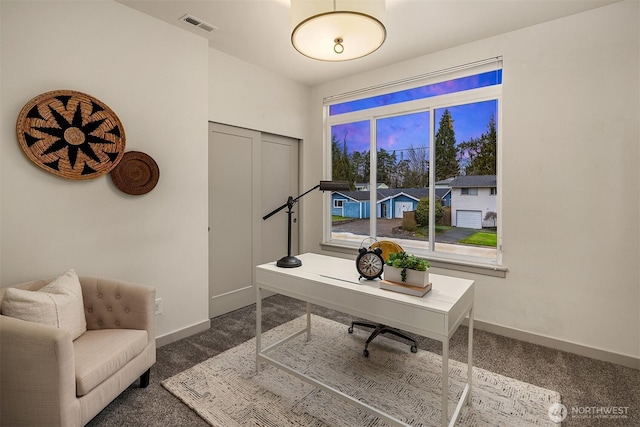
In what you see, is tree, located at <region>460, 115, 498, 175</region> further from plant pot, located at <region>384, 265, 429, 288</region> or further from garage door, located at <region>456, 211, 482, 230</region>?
plant pot, located at <region>384, 265, 429, 288</region>

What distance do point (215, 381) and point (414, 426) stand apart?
132 cm

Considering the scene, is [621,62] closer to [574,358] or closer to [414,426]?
[574,358]

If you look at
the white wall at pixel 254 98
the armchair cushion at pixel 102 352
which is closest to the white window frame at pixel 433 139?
the white wall at pixel 254 98

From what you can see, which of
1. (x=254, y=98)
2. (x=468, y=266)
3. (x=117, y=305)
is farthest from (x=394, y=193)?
(x=117, y=305)

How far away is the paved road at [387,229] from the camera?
3.30 m

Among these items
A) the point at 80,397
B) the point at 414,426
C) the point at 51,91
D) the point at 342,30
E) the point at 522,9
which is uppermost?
the point at 522,9

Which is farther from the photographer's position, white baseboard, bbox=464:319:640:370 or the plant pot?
white baseboard, bbox=464:319:640:370

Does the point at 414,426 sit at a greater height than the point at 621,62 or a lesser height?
lesser

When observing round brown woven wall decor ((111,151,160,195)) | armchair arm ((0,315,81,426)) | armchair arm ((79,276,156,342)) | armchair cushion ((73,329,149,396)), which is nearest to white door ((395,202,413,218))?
round brown woven wall decor ((111,151,160,195))

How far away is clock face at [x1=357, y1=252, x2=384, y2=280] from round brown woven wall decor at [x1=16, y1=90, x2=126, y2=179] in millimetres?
1953

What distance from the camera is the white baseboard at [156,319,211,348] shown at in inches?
107

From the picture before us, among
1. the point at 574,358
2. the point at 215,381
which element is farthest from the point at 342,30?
the point at 574,358

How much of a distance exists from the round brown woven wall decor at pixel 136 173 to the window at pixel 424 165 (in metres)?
2.26

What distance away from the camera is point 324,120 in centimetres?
425
